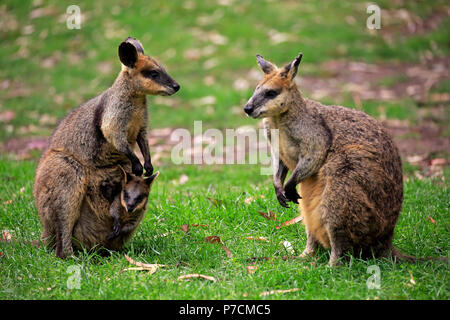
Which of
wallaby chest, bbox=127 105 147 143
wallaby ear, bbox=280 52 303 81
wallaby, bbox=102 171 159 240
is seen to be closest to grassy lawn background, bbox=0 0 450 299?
wallaby, bbox=102 171 159 240

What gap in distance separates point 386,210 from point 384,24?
33.0ft

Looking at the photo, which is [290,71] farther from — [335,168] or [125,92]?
[125,92]

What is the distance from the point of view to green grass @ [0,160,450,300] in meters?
4.39

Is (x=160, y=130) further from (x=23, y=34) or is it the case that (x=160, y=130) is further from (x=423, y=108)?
(x=23, y=34)

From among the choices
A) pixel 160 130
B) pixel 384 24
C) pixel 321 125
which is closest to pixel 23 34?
pixel 160 130

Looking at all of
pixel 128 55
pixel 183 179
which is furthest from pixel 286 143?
pixel 183 179

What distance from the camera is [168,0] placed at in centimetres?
1465

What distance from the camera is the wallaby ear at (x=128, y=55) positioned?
515 cm

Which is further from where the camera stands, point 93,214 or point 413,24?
point 413,24

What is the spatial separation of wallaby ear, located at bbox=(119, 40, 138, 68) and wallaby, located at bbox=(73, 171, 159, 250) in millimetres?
1047

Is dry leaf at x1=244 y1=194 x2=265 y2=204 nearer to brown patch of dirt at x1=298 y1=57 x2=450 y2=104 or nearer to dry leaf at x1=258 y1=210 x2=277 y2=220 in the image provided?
dry leaf at x1=258 y1=210 x2=277 y2=220

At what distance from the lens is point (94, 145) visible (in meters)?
5.23

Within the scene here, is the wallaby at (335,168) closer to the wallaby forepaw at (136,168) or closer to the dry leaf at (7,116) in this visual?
the wallaby forepaw at (136,168)
